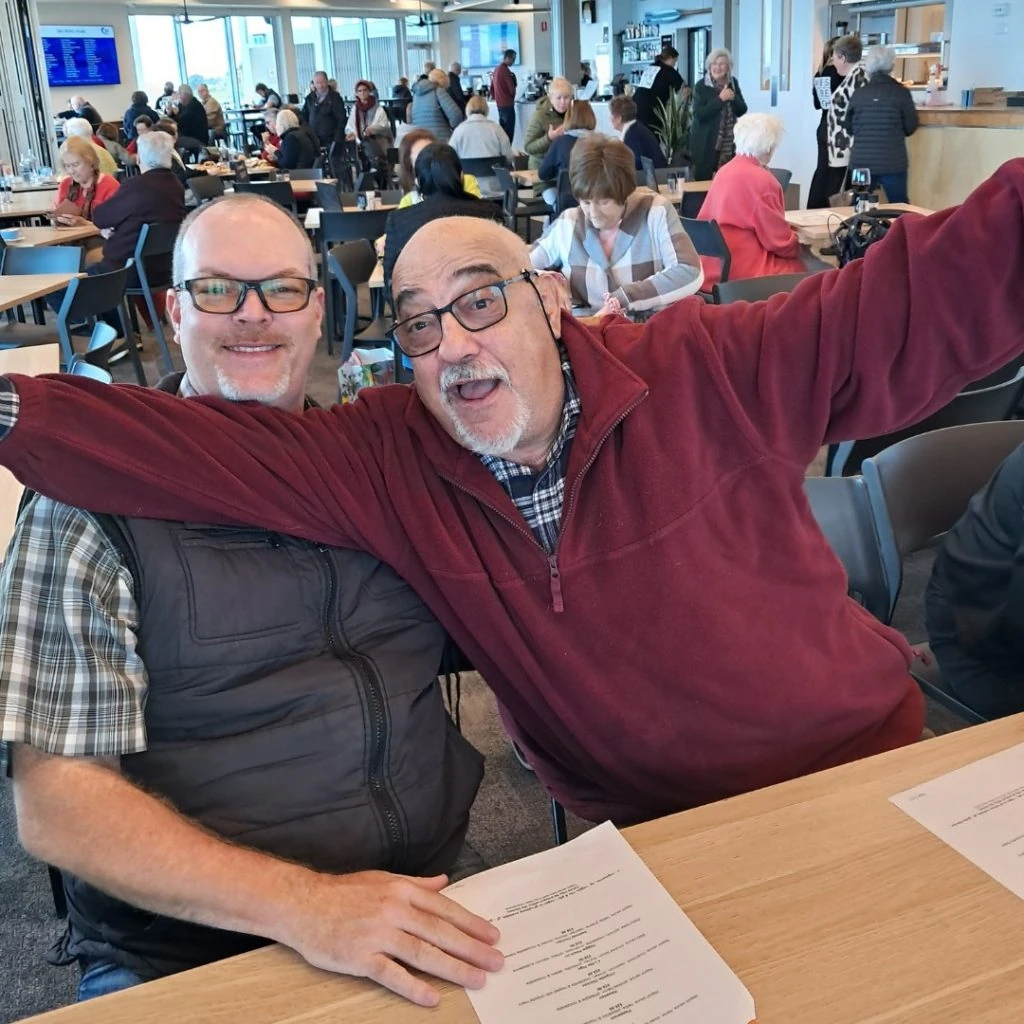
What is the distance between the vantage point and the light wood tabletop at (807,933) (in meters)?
0.86

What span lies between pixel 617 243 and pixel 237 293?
2697mm

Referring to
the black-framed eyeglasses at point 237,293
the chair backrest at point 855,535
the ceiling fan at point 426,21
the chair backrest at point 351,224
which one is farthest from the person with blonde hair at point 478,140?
the ceiling fan at point 426,21

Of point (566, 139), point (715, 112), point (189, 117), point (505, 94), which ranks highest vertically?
point (505, 94)

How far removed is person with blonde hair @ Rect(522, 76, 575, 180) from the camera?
896cm

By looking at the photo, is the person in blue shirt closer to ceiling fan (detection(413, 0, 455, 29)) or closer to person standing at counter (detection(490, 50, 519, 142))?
person standing at counter (detection(490, 50, 519, 142))

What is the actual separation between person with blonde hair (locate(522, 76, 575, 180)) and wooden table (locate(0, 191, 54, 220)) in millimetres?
4040

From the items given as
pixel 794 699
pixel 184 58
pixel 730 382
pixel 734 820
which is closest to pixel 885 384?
pixel 730 382

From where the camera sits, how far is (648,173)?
7805 mm

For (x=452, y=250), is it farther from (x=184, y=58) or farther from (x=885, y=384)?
(x=184, y=58)

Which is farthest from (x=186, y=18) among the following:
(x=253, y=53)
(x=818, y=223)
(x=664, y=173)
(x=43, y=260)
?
(x=818, y=223)

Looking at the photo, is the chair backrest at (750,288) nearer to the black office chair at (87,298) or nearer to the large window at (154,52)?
the black office chair at (87,298)

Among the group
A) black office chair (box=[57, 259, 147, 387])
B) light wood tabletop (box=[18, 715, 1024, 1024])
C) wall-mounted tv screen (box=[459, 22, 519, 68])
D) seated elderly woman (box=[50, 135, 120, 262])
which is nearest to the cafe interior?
light wood tabletop (box=[18, 715, 1024, 1024])

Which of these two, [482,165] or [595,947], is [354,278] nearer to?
[482,165]

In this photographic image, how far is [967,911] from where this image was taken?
941 mm
